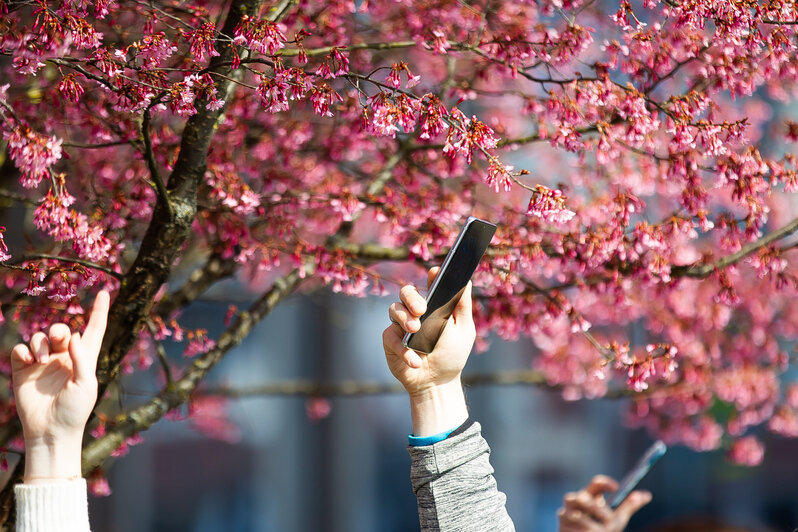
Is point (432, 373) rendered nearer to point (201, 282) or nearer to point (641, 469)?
point (641, 469)

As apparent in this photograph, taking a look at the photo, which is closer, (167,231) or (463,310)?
(463,310)

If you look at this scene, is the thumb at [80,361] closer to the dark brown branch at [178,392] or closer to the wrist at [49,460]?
the wrist at [49,460]

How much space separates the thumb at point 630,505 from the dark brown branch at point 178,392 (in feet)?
5.32

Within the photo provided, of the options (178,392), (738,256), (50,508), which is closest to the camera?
(50,508)

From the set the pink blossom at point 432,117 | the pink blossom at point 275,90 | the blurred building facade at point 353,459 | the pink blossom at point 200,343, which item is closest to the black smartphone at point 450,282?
the pink blossom at point 432,117

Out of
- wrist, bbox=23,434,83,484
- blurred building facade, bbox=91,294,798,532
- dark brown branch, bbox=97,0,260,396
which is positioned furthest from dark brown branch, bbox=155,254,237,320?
blurred building facade, bbox=91,294,798,532

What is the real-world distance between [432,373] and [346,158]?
302cm

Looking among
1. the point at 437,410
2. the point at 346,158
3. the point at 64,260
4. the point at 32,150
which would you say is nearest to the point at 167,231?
the point at 64,260

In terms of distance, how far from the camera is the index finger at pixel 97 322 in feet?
6.61

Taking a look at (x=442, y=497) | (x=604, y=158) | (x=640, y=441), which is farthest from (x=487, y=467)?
(x=640, y=441)

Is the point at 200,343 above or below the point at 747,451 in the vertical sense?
above

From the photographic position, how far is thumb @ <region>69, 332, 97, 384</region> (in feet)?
6.49

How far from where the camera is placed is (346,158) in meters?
4.93

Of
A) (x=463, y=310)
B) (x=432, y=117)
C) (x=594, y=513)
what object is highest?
(x=432, y=117)
